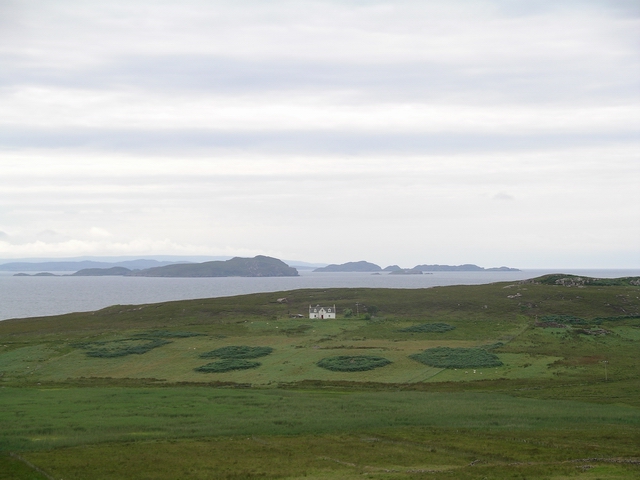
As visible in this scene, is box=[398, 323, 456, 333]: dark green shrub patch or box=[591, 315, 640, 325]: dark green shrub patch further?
box=[591, 315, 640, 325]: dark green shrub patch

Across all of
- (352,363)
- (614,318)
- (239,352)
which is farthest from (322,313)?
(614,318)

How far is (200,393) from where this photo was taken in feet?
206

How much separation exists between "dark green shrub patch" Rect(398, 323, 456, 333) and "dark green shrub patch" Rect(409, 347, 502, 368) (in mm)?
16621

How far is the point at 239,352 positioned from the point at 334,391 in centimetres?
2371

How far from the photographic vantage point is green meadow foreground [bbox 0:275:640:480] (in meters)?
38.1

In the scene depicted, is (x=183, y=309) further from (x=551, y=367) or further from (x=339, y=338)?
(x=551, y=367)

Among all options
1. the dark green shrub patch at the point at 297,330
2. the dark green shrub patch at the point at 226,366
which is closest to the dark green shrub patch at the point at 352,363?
the dark green shrub patch at the point at 226,366

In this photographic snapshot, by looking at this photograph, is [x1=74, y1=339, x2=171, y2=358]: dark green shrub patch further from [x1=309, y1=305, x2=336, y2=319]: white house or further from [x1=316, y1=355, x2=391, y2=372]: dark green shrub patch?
[x1=309, y1=305, x2=336, y2=319]: white house

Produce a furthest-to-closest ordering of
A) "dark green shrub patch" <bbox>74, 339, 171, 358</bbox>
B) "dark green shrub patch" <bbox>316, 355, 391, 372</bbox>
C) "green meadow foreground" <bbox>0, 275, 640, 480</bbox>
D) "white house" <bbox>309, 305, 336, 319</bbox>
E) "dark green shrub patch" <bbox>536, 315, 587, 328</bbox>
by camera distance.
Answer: "white house" <bbox>309, 305, 336, 319</bbox>, "dark green shrub patch" <bbox>536, 315, 587, 328</bbox>, "dark green shrub patch" <bbox>74, 339, 171, 358</bbox>, "dark green shrub patch" <bbox>316, 355, 391, 372</bbox>, "green meadow foreground" <bbox>0, 275, 640, 480</bbox>

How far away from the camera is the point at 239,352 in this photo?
287 ft

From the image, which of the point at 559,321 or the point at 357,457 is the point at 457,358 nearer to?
the point at 559,321

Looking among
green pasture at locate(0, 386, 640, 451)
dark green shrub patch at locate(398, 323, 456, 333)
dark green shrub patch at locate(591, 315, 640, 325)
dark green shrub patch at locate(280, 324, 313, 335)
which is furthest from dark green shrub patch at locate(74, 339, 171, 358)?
dark green shrub patch at locate(591, 315, 640, 325)

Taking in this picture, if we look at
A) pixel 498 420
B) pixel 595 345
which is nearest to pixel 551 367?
pixel 595 345

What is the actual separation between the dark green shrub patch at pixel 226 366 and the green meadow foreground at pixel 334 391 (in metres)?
0.36
